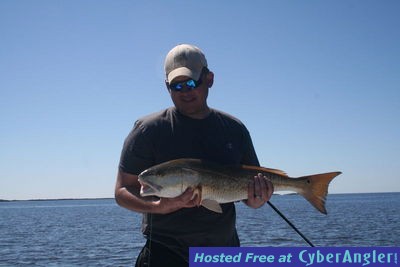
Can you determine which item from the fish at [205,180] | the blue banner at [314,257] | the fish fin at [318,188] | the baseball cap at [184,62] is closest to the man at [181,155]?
the baseball cap at [184,62]

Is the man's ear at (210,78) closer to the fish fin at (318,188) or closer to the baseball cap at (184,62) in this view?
the baseball cap at (184,62)

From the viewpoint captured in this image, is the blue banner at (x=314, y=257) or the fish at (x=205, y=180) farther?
the fish at (x=205, y=180)

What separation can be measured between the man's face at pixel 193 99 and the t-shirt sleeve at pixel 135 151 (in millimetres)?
489

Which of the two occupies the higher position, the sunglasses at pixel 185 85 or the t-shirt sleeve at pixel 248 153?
the sunglasses at pixel 185 85

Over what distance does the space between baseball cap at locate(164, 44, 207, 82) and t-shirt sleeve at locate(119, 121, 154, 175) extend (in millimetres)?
675

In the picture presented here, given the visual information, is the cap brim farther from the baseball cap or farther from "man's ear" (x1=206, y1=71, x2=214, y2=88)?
"man's ear" (x1=206, y1=71, x2=214, y2=88)

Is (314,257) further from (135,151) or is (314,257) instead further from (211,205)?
(135,151)

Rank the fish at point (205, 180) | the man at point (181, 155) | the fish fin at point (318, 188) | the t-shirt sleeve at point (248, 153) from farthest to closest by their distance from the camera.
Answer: the t-shirt sleeve at point (248, 153) < the fish fin at point (318, 188) < the man at point (181, 155) < the fish at point (205, 180)

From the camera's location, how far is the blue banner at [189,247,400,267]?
3357mm

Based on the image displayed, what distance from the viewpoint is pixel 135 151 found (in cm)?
475

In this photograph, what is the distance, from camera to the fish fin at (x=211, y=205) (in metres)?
4.51

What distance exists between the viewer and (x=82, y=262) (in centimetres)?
2938

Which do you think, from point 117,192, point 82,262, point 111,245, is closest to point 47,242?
point 111,245

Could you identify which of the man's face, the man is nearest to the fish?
the man
